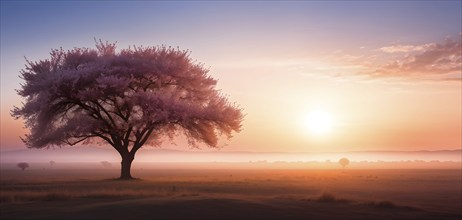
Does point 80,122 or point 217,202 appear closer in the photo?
point 217,202

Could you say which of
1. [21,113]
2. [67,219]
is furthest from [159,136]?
[67,219]

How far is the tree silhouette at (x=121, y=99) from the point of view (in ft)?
160

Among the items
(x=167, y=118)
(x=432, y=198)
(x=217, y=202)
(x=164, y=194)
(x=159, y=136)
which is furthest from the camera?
(x=159, y=136)

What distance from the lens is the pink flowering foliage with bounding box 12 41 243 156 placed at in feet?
160

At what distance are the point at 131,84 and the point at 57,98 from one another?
7080mm

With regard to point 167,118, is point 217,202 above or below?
below

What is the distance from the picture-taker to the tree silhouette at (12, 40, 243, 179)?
48.7 metres

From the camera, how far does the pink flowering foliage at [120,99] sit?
4866cm

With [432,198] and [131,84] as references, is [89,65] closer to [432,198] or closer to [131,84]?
[131,84]

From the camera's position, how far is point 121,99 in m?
50.8

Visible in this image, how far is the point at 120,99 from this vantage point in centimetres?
5094

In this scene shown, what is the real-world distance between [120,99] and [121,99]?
150mm

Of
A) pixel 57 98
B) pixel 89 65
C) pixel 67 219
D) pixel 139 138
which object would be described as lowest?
pixel 67 219

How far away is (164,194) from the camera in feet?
111
